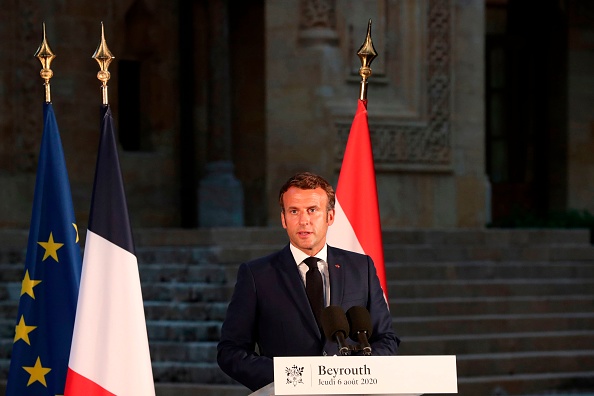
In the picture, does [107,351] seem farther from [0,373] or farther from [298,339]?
[0,373]

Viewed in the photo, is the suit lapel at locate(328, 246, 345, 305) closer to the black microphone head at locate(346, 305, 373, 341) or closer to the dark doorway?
the black microphone head at locate(346, 305, 373, 341)

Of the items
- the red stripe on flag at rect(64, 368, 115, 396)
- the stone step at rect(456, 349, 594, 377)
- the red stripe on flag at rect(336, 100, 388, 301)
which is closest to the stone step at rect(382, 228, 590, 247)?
the stone step at rect(456, 349, 594, 377)

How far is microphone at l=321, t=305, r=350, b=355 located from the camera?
385cm

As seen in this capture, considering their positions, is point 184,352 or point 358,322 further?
point 184,352

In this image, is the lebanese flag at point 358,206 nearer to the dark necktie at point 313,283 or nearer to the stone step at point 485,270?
the dark necktie at point 313,283

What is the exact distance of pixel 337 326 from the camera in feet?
12.7

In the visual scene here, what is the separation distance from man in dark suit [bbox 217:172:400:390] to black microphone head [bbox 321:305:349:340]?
0.45m

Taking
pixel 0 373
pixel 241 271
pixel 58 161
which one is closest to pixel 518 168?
pixel 0 373

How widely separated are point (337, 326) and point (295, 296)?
2.06ft

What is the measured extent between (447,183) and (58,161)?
9.06m

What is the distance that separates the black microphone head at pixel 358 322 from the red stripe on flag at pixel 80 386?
2332mm

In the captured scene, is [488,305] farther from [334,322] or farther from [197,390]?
[334,322]

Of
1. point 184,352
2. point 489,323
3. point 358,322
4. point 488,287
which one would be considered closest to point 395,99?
point 488,287

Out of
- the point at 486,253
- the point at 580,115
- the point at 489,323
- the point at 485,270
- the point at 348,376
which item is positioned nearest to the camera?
the point at 348,376
